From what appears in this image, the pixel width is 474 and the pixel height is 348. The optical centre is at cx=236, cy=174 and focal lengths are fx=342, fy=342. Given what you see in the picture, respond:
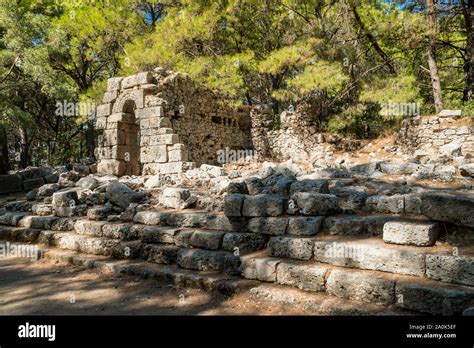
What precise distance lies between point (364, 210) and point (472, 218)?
156 centimetres

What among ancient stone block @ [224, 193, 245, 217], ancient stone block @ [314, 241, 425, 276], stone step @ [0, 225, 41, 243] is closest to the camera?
ancient stone block @ [314, 241, 425, 276]

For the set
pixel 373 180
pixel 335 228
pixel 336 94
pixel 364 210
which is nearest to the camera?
pixel 335 228

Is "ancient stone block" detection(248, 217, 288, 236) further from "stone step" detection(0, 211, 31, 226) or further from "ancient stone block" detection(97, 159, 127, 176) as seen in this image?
"ancient stone block" detection(97, 159, 127, 176)

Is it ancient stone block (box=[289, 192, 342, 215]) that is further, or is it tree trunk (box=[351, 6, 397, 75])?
tree trunk (box=[351, 6, 397, 75])

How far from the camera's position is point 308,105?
1647 centimetres

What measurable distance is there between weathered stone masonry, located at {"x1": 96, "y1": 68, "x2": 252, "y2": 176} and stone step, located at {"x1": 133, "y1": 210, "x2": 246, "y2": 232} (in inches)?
196

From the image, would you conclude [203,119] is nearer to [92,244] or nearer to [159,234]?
[92,244]

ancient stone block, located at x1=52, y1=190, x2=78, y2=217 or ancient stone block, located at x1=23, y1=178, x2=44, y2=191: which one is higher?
ancient stone block, located at x1=23, y1=178, x2=44, y2=191

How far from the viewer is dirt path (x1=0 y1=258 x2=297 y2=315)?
3.90 metres

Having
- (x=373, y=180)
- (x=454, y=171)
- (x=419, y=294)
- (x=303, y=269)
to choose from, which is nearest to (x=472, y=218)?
(x=419, y=294)

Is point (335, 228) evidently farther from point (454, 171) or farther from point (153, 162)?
point (153, 162)

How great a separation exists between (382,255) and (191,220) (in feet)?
10.5

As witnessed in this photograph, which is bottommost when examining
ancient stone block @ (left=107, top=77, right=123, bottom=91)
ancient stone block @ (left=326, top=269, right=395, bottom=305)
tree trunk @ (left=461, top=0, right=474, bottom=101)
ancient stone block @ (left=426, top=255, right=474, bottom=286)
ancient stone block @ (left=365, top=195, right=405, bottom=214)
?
ancient stone block @ (left=326, top=269, right=395, bottom=305)

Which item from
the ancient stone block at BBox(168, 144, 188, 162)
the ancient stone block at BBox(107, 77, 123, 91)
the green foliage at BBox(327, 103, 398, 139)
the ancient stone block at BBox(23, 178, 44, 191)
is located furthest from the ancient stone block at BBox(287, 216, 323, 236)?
Answer: the green foliage at BBox(327, 103, 398, 139)
